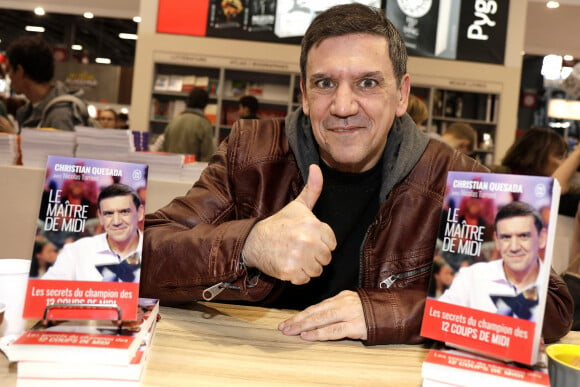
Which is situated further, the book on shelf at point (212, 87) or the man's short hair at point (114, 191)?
the book on shelf at point (212, 87)

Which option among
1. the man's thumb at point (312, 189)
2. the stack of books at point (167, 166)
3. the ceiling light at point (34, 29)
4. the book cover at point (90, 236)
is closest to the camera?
the book cover at point (90, 236)

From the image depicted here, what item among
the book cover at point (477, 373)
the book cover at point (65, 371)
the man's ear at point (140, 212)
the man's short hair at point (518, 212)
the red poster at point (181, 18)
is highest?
the red poster at point (181, 18)

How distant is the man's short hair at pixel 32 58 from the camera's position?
11.0 feet

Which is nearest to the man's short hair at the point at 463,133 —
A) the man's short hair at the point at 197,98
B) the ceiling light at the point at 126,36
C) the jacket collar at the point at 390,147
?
the man's short hair at the point at 197,98

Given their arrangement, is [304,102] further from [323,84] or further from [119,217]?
[119,217]

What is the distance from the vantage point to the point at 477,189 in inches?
34.2

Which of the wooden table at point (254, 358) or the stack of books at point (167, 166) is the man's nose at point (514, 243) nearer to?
the wooden table at point (254, 358)

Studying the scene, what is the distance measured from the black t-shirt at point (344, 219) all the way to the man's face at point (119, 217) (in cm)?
79

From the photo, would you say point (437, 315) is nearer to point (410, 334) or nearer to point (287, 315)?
point (410, 334)

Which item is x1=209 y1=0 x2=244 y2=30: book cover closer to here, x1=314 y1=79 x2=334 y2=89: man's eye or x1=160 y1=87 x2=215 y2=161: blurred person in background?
x1=160 y1=87 x2=215 y2=161: blurred person in background

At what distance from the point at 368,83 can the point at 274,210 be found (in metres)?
0.45

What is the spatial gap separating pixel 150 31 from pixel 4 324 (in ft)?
21.4

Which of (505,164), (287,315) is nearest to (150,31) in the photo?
(505,164)

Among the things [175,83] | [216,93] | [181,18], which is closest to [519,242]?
[181,18]
